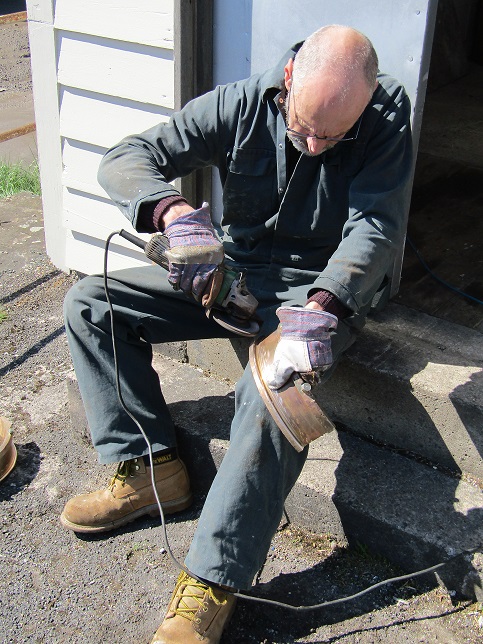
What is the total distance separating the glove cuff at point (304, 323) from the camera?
2.25 meters

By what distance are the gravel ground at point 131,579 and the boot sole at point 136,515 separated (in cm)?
4

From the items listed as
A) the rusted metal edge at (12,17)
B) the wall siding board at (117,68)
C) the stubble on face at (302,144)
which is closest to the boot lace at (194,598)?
the stubble on face at (302,144)

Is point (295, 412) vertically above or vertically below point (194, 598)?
above

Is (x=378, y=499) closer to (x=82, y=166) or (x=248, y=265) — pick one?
(x=248, y=265)

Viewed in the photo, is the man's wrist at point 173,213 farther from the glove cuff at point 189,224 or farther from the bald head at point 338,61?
the bald head at point 338,61

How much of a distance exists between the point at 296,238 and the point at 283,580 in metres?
1.20

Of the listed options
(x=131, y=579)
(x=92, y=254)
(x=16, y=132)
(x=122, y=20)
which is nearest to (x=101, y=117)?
(x=122, y=20)

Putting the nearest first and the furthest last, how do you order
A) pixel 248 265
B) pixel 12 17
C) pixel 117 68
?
pixel 248 265, pixel 117 68, pixel 12 17

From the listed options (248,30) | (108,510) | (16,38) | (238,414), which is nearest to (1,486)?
(108,510)

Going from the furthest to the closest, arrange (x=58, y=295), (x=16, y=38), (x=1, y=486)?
(x=16, y=38) < (x=58, y=295) < (x=1, y=486)

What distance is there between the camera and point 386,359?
9.50ft

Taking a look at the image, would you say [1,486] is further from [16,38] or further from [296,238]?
[16,38]

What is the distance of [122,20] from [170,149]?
1.07 metres

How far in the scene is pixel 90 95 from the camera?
3.79 meters
